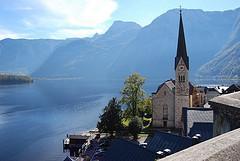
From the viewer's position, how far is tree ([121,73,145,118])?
62812 mm

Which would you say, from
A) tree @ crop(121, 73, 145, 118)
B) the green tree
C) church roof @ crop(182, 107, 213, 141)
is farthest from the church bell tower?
church roof @ crop(182, 107, 213, 141)

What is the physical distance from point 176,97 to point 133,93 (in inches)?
299

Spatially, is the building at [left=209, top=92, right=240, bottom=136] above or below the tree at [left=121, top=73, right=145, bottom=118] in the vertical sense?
above

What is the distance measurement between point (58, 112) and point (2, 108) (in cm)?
2653

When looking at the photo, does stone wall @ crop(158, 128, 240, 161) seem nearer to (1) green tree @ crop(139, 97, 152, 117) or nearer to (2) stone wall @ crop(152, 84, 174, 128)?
(2) stone wall @ crop(152, 84, 174, 128)

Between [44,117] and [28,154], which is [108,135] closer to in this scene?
[28,154]

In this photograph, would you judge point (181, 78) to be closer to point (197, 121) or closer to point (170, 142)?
point (197, 121)

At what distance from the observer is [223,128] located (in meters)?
6.88

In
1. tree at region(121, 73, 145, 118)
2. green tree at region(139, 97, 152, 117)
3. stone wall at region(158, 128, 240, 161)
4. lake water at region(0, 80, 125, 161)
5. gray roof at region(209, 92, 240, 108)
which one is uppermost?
gray roof at region(209, 92, 240, 108)

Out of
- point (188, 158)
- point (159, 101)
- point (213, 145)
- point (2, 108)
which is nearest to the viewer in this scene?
point (188, 158)

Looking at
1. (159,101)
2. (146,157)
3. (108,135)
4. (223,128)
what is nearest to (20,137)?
(108,135)

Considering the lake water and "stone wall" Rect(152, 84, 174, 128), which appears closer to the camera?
the lake water

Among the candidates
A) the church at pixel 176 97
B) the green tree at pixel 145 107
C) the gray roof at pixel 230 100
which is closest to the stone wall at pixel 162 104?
the church at pixel 176 97

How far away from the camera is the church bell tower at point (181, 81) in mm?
61188
